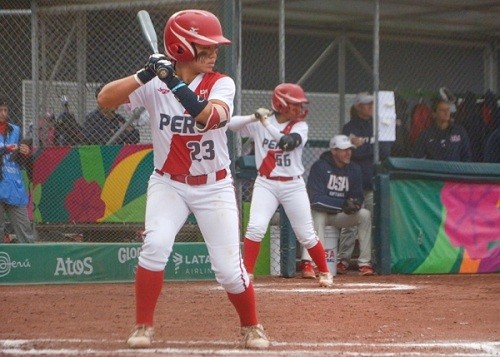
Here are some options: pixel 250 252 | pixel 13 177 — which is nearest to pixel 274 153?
pixel 250 252

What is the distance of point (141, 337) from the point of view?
545 cm

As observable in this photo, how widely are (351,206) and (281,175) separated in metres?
1.59

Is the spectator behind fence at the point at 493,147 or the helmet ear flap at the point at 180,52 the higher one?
the helmet ear flap at the point at 180,52

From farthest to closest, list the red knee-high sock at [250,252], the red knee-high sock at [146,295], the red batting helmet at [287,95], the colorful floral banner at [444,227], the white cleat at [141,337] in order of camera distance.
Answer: the colorful floral banner at [444,227]
the red batting helmet at [287,95]
the red knee-high sock at [250,252]
the red knee-high sock at [146,295]
the white cleat at [141,337]

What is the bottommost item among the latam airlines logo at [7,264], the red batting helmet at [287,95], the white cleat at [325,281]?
the white cleat at [325,281]

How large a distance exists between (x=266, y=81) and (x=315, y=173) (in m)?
1.85

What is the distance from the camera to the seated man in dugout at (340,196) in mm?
11422

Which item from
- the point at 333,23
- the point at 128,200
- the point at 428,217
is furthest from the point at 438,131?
the point at 128,200

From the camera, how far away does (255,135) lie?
10.2m

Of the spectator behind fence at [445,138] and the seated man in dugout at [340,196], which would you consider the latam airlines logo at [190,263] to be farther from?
the spectator behind fence at [445,138]

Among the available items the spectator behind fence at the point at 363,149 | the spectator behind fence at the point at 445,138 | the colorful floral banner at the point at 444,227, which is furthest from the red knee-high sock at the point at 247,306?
the spectator behind fence at the point at 445,138

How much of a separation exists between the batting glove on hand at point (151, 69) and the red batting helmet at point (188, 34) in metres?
0.25

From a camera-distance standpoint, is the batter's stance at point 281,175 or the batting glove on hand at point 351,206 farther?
the batting glove on hand at point 351,206

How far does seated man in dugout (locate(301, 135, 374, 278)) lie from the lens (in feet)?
37.5
